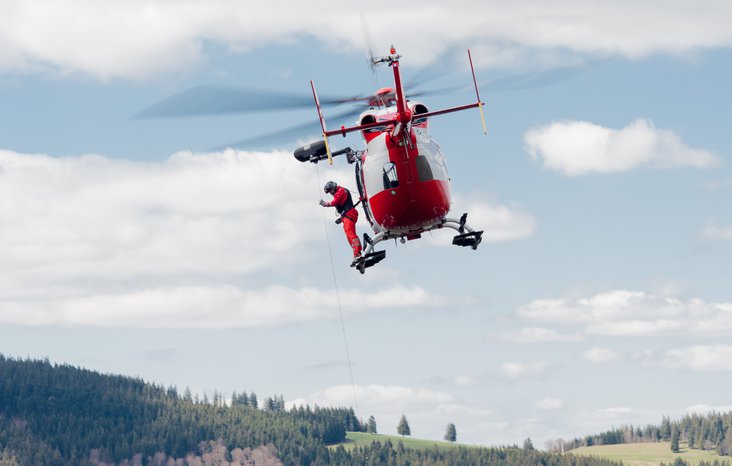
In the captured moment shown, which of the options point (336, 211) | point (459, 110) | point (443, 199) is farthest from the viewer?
point (336, 211)

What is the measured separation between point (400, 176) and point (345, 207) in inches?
206

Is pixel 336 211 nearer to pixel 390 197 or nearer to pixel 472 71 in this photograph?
pixel 390 197

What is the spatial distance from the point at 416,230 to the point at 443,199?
83.5 inches

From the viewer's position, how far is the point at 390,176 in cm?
5262

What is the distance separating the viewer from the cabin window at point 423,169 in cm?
5241

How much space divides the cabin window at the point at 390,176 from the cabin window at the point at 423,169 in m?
1.07

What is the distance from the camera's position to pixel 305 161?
191ft

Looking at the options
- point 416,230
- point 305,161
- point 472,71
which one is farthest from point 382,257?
point 472,71

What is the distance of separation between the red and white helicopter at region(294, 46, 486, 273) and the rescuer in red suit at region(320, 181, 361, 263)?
0.81 metres

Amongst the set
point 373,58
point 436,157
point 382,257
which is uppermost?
point 373,58

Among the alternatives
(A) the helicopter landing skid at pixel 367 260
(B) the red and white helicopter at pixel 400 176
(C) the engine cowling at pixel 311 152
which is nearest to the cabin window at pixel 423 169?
(B) the red and white helicopter at pixel 400 176

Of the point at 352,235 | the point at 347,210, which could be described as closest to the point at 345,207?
the point at 347,210

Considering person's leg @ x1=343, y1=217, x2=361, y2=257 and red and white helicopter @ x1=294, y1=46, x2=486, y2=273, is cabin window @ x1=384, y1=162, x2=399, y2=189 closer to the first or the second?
red and white helicopter @ x1=294, y1=46, x2=486, y2=273

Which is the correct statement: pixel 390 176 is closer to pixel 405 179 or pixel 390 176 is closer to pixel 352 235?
pixel 405 179
